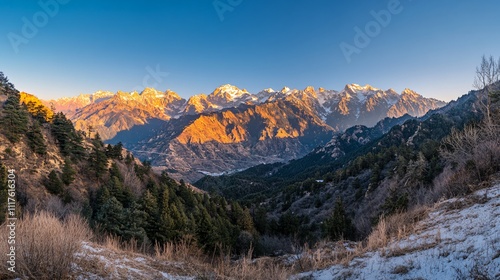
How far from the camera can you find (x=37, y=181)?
4444 cm

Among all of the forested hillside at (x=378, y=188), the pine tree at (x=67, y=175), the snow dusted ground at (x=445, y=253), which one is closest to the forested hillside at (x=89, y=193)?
the pine tree at (x=67, y=175)

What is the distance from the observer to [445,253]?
6102 millimetres

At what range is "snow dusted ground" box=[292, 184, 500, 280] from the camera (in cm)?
531

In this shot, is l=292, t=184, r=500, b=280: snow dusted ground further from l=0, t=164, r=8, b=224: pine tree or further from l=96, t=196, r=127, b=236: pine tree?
l=0, t=164, r=8, b=224: pine tree

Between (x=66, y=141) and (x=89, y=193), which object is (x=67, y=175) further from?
(x=66, y=141)

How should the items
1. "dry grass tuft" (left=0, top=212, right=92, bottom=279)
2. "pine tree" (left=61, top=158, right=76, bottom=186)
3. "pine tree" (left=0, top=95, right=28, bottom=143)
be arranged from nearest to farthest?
"dry grass tuft" (left=0, top=212, right=92, bottom=279), "pine tree" (left=0, top=95, right=28, bottom=143), "pine tree" (left=61, top=158, right=76, bottom=186)

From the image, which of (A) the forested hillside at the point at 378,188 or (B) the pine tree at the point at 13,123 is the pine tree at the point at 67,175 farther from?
(A) the forested hillside at the point at 378,188

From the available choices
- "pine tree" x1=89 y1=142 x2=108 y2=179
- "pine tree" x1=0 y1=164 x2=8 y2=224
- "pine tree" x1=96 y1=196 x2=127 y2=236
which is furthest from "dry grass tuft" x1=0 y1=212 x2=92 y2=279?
"pine tree" x1=89 y1=142 x2=108 y2=179

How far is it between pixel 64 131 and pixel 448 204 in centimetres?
7153

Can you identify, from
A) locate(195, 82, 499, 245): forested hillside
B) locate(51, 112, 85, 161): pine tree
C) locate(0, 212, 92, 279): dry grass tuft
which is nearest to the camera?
locate(0, 212, 92, 279): dry grass tuft

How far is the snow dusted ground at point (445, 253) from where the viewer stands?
5.31m

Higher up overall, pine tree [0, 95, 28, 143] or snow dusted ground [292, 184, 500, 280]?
pine tree [0, 95, 28, 143]

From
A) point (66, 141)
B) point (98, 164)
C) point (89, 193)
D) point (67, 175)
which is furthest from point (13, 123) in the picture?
point (89, 193)

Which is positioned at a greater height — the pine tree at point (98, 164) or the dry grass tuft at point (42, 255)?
the pine tree at point (98, 164)
